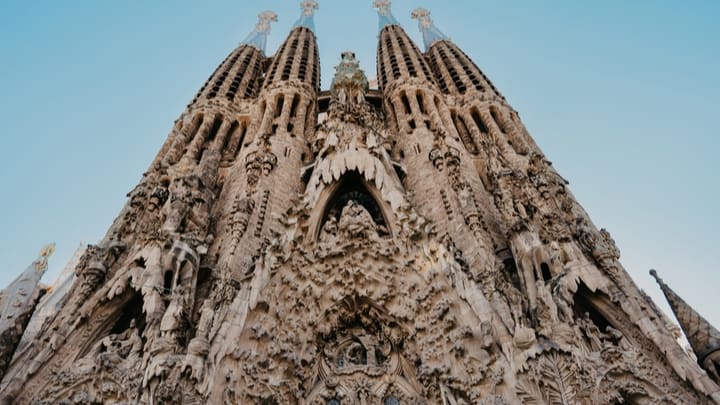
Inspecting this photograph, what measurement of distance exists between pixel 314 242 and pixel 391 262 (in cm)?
172

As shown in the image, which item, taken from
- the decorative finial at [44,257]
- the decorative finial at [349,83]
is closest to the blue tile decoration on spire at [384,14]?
the decorative finial at [349,83]

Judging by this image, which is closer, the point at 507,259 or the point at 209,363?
the point at 209,363

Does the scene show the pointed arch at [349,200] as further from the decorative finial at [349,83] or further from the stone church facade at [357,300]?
the decorative finial at [349,83]

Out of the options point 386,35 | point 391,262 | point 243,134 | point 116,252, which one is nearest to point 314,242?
point 391,262

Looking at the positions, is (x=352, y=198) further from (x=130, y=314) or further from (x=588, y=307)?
(x=588, y=307)

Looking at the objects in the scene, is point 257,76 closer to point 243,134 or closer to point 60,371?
point 243,134

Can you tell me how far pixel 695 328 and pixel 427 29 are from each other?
24.1 meters

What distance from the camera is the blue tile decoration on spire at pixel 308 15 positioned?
2955 cm

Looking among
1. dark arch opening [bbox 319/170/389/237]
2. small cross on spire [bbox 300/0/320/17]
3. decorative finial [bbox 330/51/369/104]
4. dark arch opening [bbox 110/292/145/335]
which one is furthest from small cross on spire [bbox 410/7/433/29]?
dark arch opening [bbox 110/292/145/335]

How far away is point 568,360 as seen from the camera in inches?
287

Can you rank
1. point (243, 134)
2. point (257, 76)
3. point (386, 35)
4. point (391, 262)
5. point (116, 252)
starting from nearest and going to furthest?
point (391, 262) < point (116, 252) < point (243, 134) < point (257, 76) < point (386, 35)

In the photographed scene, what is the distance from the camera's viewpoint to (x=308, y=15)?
3108 centimetres

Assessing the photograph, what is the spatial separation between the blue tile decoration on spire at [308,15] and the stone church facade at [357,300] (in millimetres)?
16738

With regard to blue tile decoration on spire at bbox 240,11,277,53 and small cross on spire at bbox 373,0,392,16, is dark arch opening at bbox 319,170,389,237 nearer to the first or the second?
blue tile decoration on spire at bbox 240,11,277,53
